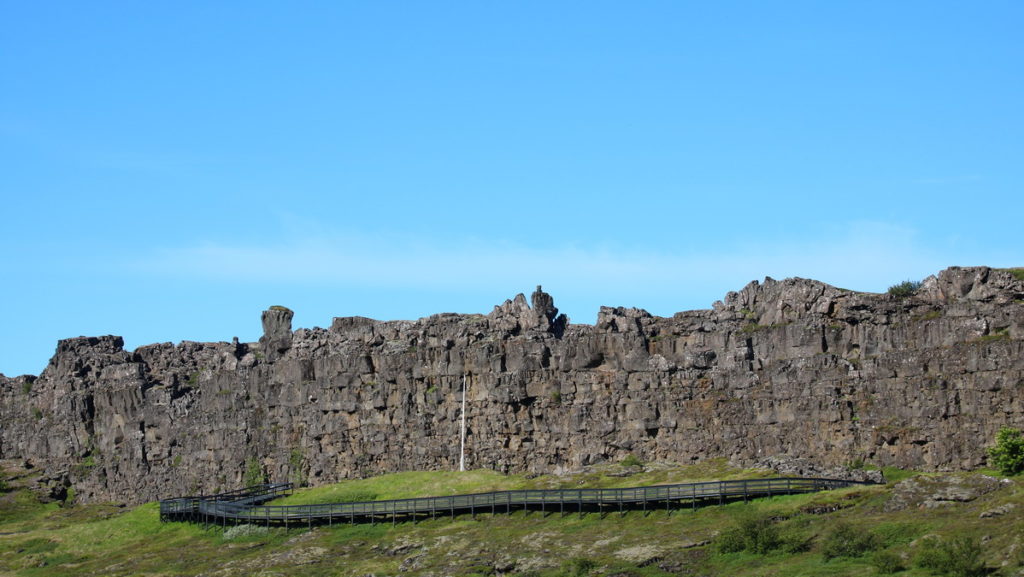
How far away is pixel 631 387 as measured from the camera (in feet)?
379

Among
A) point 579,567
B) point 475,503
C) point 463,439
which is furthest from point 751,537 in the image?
point 463,439

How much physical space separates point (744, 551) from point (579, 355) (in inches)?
1597

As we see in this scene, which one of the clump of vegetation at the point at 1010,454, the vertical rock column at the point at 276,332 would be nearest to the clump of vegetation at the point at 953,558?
the clump of vegetation at the point at 1010,454

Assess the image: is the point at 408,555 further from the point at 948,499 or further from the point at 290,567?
the point at 948,499

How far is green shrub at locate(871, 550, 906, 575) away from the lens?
2761 inches

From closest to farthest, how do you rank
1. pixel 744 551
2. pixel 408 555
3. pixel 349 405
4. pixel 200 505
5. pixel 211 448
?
1. pixel 744 551
2. pixel 408 555
3. pixel 200 505
4. pixel 349 405
5. pixel 211 448

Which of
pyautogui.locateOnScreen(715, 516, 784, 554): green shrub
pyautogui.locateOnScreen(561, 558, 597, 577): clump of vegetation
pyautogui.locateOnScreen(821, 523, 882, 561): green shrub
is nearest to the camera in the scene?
pyautogui.locateOnScreen(821, 523, 882, 561): green shrub

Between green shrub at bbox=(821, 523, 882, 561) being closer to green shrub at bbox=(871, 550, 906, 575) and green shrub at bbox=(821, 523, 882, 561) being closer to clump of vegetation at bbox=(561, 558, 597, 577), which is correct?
green shrub at bbox=(871, 550, 906, 575)

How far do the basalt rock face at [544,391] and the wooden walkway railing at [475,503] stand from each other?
27.9 ft

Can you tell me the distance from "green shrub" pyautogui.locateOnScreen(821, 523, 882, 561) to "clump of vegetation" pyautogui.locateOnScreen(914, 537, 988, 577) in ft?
14.3

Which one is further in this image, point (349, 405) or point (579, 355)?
point (349, 405)

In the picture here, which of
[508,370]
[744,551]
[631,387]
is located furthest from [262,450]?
[744,551]

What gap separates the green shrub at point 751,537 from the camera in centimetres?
7956

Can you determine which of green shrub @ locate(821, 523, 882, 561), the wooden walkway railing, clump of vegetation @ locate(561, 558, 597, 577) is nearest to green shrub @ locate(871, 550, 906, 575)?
green shrub @ locate(821, 523, 882, 561)
